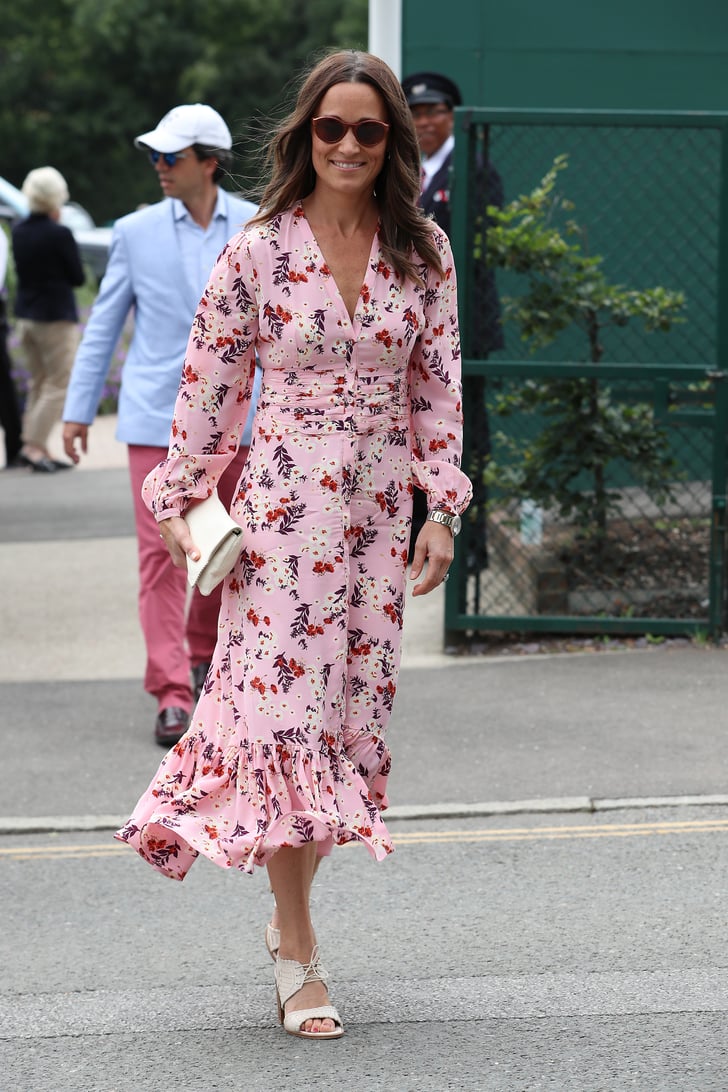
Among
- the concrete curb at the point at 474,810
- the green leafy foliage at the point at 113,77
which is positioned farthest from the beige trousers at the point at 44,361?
the green leafy foliage at the point at 113,77

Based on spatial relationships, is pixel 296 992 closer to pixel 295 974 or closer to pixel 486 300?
pixel 295 974

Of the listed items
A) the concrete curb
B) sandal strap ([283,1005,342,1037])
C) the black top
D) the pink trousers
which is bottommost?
sandal strap ([283,1005,342,1037])

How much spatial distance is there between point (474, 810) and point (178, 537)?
2.05 m

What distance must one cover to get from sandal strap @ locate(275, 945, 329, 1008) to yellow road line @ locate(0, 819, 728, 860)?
141cm

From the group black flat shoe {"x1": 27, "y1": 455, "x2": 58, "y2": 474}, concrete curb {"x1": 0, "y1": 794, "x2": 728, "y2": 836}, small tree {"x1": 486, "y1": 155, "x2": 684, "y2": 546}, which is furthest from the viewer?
black flat shoe {"x1": 27, "y1": 455, "x2": 58, "y2": 474}

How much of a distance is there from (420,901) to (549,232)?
3.78 m

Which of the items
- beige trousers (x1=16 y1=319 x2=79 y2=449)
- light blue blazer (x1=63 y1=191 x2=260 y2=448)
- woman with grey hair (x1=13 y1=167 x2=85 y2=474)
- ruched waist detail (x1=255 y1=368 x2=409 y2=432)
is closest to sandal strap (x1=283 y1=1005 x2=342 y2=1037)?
ruched waist detail (x1=255 y1=368 x2=409 y2=432)

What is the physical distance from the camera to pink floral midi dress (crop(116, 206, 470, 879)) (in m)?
3.85

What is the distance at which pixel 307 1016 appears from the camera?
3.95 metres

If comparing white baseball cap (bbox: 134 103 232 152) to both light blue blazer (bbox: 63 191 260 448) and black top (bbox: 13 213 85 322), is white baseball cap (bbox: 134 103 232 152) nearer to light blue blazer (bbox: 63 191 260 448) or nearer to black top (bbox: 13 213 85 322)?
light blue blazer (bbox: 63 191 260 448)

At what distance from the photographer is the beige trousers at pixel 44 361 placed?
13609 millimetres

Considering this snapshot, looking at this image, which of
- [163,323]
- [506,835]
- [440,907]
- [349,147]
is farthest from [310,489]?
[163,323]

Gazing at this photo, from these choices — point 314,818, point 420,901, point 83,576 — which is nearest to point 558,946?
point 420,901

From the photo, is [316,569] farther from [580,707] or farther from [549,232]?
[549,232]
